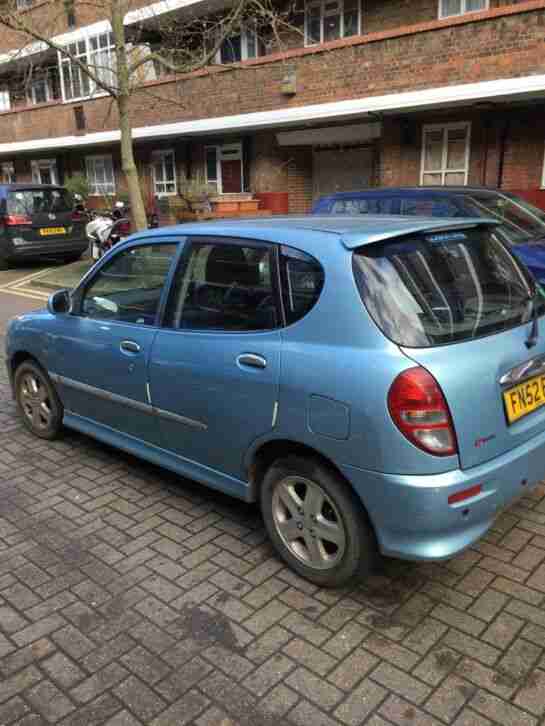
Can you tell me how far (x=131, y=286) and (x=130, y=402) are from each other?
725 mm

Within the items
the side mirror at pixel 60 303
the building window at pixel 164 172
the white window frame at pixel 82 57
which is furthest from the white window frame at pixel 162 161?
the side mirror at pixel 60 303

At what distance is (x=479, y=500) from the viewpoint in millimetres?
2578

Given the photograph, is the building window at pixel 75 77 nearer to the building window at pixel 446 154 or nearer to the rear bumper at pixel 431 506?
the building window at pixel 446 154

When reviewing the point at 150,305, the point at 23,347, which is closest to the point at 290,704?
the point at 150,305

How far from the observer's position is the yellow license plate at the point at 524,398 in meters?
2.69

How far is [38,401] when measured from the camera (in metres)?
4.75

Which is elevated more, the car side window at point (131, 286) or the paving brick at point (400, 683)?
the car side window at point (131, 286)

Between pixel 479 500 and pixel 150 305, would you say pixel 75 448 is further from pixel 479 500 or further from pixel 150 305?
pixel 479 500

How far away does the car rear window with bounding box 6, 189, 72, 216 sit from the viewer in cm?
1365

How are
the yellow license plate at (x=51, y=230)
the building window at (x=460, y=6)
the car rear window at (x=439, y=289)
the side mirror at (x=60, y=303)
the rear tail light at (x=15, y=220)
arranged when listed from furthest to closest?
the yellow license plate at (x=51, y=230)
the rear tail light at (x=15, y=220)
the building window at (x=460, y=6)
the side mirror at (x=60, y=303)
the car rear window at (x=439, y=289)

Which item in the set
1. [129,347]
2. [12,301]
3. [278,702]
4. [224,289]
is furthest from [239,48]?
[278,702]

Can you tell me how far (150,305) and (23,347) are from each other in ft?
5.17

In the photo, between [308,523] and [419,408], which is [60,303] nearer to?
[308,523]

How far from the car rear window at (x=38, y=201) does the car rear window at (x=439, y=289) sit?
41.6ft
